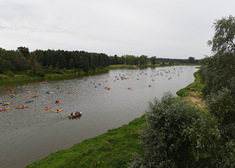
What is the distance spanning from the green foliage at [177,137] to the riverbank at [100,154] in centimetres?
443

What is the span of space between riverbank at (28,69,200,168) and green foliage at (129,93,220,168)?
443 cm

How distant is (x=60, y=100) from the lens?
5459 centimetres

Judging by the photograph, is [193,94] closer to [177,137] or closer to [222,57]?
[222,57]

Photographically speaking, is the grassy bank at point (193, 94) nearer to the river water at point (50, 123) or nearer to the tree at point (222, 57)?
the river water at point (50, 123)

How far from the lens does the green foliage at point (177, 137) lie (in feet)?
42.9

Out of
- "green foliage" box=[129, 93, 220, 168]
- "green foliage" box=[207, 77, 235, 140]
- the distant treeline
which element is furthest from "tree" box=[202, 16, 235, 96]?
the distant treeline

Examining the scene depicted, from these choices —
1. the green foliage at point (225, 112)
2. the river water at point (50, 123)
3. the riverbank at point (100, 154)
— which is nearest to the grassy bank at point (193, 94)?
the river water at point (50, 123)

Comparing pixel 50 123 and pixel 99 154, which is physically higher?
pixel 99 154

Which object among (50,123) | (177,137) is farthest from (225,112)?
(50,123)

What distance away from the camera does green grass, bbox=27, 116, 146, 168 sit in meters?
20.0

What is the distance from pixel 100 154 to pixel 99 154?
0.17 meters

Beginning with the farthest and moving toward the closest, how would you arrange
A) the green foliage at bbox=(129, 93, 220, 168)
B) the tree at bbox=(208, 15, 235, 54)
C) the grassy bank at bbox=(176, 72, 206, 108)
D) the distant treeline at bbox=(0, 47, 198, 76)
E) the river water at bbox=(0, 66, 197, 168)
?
the distant treeline at bbox=(0, 47, 198, 76) → the grassy bank at bbox=(176, 72, 206, 108) → the river water at bbox=(0, 66, 197, 168) → the tree at bbox=(208, 15, 235, 54) → the green foliage at bbox=(129, 93, 220, 168)

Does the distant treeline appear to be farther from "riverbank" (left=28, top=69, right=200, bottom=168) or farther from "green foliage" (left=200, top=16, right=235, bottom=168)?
"green foliage" (left=200, top=16, right=235, bottom=168)

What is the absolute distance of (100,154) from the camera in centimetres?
2172
